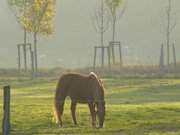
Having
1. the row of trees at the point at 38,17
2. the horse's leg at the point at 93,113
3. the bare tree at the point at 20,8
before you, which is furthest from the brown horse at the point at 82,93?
the bare tree at the point at 20,8

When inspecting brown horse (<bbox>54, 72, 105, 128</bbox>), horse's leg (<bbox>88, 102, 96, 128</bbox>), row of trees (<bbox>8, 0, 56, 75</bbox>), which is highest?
row of trees (<bbox>8, 0, 56, 75</bbox>)

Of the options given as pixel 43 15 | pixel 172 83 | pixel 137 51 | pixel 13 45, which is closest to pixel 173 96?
pixel 172 83

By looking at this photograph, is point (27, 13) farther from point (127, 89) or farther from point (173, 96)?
point (173, 96)

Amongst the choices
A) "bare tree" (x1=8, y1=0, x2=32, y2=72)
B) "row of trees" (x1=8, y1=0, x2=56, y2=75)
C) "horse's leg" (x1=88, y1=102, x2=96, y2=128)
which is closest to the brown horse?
"horse's leg" (x1=88, y1=102, x2=96, y2=128)

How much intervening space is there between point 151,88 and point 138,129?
22868mm

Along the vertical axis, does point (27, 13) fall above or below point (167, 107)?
above

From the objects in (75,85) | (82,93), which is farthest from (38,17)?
(82,93)

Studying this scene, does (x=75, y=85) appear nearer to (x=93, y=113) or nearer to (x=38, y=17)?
(x=93, y=113)

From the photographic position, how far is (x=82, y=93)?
2262 cm

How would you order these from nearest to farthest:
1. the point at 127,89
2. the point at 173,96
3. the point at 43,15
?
the point at 173,96 < the point at 127,89 < the point at 43,15

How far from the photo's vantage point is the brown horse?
21.9 metres

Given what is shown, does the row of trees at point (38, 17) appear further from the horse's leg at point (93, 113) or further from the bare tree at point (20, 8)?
the horse's leg at point (93, 113)

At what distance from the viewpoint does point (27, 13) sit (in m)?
63.6

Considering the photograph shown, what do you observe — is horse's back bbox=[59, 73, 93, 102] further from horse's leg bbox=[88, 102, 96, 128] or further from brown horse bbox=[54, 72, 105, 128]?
horse's leg bbox=[88, 102, 96, 128]
